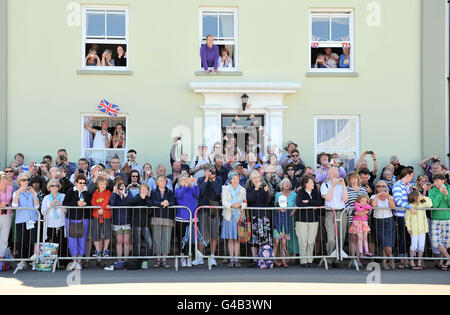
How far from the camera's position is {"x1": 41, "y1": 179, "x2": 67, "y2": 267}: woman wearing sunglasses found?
963cm

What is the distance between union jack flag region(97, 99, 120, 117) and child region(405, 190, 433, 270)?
7485mm

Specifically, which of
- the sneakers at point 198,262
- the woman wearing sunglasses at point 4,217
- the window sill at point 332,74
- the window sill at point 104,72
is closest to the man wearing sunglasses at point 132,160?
the window sill at point 104,72

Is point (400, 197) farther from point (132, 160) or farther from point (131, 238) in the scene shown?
point (132, 160)

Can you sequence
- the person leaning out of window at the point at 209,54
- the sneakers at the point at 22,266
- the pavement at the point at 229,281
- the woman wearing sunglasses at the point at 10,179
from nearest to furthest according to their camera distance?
1. the pavement at the point at 229,281
2. the sneakers at the point at 22,266
3. the woman wearing sunglasses at the point at 10,179
4. the person leaning out of window at the point at 209,54

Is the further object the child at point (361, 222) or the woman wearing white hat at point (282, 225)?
the woman wearing white hat at point (282, 225)

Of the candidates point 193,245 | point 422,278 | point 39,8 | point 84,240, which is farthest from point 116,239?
point 39,8

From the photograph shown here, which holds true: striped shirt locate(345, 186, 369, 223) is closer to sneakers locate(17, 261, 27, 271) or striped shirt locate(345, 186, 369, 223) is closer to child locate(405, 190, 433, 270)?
child locate(405, 190, 433, 270)

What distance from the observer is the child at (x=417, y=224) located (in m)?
9.89

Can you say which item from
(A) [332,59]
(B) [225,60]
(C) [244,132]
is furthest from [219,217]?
(A) [332,59]

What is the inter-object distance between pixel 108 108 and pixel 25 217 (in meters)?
4.27

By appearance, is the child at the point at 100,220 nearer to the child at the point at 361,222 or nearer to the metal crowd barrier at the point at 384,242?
the metal crowd barrier at the point at 384,242

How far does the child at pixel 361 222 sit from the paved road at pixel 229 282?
1.94 feet

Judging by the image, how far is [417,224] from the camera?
9.91 meters

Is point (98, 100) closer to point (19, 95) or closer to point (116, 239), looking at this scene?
point (19, 95)
